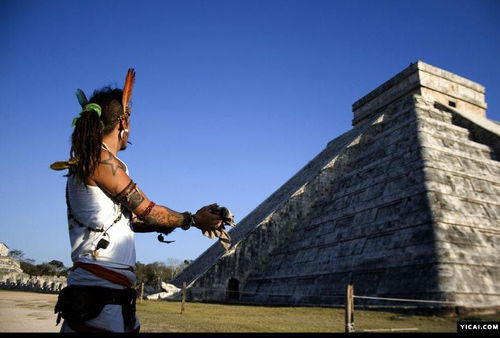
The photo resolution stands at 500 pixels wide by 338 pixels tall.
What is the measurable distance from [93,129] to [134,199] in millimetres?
515

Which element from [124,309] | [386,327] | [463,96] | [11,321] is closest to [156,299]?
[11,321]

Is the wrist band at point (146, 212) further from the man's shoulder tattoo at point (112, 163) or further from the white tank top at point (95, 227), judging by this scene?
the man's shoulder tattoo at point (112, 163)

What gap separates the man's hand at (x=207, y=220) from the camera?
2.36 m

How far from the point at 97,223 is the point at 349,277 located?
11288 mm

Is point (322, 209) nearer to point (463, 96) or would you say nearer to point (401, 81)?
point (401, 81)

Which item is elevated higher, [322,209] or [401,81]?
[401,81]

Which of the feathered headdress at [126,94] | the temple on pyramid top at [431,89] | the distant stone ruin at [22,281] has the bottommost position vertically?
the distant stone ruin at [22,281]

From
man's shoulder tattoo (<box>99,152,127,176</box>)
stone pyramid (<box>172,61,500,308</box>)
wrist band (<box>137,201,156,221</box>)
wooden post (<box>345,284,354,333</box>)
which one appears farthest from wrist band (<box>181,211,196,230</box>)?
stone pyramid (<box>172,61,500,308</box>)

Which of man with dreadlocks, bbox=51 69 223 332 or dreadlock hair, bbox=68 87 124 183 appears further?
dreadlock hair, bbox=68 87 124 183

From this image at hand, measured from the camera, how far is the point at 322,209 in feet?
58.2

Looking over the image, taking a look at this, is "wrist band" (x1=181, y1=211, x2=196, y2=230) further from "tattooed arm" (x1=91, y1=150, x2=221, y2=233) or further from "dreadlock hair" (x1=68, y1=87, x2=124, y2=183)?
"dreadlock hair" (x1=68, y1=87, x2=124, y2=183)

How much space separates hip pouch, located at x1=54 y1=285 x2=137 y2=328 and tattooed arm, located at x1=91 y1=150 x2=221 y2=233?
0.45 metres

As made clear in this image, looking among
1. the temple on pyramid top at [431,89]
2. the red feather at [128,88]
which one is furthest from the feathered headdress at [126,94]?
the temple on pyramid top at [431,89]

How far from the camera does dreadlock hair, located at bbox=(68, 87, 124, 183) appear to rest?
2.15 meters
